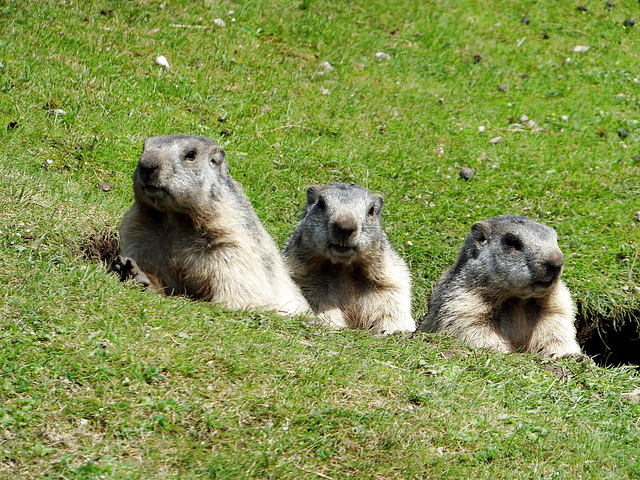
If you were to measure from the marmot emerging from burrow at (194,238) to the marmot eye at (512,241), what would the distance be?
229 centimetres

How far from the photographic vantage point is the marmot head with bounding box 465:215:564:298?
7391 mm

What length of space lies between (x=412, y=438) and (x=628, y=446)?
1.59 meters

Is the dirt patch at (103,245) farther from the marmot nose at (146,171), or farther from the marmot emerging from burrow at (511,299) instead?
the marmot emerging from burrow at (511,299)

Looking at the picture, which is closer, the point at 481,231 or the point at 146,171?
the point at 146,171

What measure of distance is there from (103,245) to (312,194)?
2.15 m

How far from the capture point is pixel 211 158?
23.1 ft

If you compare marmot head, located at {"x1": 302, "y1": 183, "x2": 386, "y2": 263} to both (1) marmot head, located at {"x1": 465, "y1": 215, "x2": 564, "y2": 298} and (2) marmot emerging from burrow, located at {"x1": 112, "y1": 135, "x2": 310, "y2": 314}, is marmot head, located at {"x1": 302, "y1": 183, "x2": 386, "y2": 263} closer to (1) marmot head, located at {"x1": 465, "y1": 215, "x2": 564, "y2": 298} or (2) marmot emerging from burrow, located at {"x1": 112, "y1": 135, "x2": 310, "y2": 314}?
(2) marmot emerging from burrow, located at {"x1": 112, "y1": 135, "x2": 310, "y2": 314}

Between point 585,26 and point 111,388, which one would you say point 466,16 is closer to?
point 585,26

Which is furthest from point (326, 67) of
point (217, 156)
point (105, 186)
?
point (217, 156)

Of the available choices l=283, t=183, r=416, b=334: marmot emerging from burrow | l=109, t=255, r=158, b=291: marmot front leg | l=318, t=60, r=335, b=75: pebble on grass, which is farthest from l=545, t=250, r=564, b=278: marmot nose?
l=318, t=60, r=335, b=75: pebble on grass

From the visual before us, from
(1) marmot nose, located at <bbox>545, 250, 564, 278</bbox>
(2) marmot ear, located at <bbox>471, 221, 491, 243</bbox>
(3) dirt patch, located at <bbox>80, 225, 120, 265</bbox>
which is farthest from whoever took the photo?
(2) marmot ear, located at <bbox>471, 221, 491, 243</bbox>

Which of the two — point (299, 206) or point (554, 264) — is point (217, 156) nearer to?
point (299, 206)

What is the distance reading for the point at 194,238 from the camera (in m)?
6.79

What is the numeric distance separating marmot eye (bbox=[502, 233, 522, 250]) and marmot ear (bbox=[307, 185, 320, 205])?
192 centimetres
